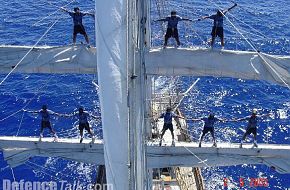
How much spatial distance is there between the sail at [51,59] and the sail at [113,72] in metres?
7.07

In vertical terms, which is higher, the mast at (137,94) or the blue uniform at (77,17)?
the blue uniform at (77,17)

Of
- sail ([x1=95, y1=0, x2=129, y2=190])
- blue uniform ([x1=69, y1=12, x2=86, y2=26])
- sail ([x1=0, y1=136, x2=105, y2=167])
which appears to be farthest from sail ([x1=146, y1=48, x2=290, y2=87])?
sail ([x1=95, y1=0, x2=129, y2=190])

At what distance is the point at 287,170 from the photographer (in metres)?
18.8

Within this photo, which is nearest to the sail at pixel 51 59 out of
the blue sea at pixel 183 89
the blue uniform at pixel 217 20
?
the blue uniform at pixel 217 20

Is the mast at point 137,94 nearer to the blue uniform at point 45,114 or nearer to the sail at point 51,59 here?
the sail at point 51,59

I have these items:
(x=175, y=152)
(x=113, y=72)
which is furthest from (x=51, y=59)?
(x=113, y=72)

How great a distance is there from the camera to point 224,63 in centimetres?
1830

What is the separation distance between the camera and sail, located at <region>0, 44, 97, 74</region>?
18719 mm

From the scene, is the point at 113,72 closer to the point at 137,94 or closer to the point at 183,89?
the point at 137,94

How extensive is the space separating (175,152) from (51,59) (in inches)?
245

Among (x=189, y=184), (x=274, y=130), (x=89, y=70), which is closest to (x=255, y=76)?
(x=89, y=70)

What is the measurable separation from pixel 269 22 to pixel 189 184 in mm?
25311

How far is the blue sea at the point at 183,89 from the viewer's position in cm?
3209

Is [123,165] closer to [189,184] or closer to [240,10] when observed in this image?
[189,184]
